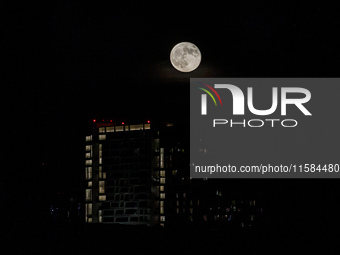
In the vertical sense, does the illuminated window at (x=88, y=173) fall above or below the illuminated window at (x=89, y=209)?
above

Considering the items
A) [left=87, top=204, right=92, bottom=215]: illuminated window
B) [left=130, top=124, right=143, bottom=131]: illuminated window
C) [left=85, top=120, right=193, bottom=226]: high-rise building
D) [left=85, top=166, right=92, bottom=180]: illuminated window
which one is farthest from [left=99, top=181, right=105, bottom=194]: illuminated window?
[left=130, top=124, right=143, bottom=131]: illuminated window

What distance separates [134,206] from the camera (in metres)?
19.4

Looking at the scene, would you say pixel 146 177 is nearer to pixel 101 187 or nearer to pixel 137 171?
pixel 137 171

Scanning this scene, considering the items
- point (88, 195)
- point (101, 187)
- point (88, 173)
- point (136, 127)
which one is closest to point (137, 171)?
point (101, 187)

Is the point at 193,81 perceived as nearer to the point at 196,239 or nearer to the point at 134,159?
the point at 196,239

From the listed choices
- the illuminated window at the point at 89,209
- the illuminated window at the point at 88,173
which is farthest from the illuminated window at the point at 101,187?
the illuminated window at the point at 89,209

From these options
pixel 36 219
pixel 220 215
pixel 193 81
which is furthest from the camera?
pixel 220 215

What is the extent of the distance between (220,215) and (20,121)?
1434 centimetres

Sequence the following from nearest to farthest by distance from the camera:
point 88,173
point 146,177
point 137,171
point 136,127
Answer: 1. point 136,127
2. point 88,173
3. point 146,177
4. point 137,171

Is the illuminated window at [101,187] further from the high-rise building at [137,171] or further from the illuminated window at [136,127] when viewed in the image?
the illuminated window at [136,127]

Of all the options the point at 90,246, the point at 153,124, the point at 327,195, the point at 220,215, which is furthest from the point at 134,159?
the point at 90,246

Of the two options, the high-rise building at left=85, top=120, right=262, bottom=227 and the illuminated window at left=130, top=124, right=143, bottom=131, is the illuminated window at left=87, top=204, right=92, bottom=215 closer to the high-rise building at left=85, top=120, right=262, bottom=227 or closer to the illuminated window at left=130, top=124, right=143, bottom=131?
the high-rise building at left=85, top=120, right=262, bottom=227

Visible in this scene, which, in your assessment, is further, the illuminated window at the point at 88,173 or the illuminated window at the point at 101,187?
the illuminated window at the point at 101,187

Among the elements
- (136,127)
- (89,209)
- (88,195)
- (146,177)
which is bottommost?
(89,209)
